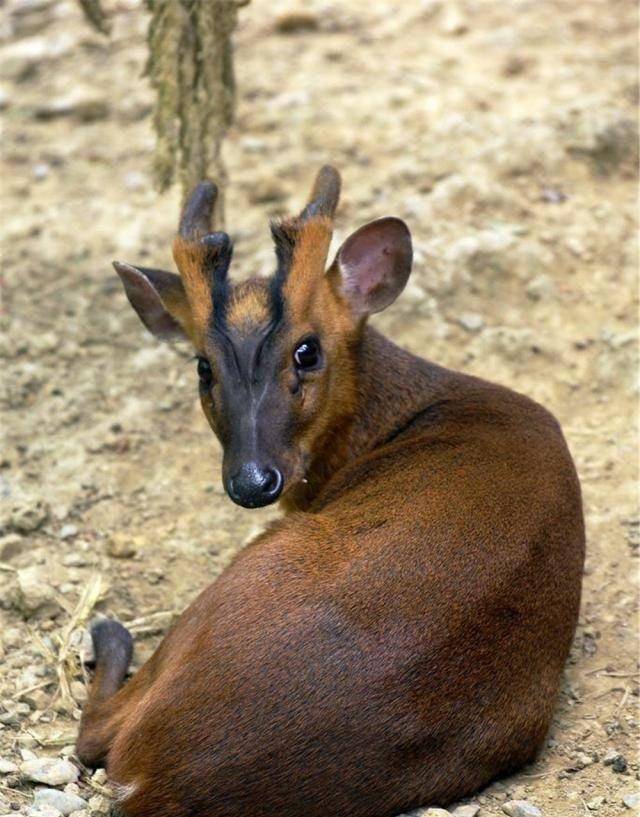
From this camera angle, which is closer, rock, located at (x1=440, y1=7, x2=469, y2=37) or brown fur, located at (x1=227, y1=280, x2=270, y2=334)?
brown fur, located at (x1=227, y1=280, x2=270, y2=334)

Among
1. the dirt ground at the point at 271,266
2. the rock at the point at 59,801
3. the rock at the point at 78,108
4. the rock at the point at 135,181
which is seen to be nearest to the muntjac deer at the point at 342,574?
the rock at the point at 59,801

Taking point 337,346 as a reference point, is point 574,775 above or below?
below

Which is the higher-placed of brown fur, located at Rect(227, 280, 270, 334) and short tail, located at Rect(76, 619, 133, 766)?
brown fur, located at Rect(227, 280, 270, 334)

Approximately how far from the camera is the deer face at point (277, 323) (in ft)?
17.4

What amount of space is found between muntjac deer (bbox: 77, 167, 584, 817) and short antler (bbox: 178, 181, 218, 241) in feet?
0.03

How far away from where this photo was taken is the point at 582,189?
8555 mm

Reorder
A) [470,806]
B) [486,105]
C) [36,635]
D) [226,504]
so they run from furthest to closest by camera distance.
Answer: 1. [486,105]
2. [226,504]
3. [36,635]
4. [470,806]

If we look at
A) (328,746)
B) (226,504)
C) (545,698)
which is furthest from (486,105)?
(328,746)

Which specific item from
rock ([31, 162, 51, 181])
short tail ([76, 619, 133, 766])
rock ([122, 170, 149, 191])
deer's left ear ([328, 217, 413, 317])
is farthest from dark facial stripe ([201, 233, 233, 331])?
rock ([31, 162, 51, 181])

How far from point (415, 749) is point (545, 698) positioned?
68 centimetres

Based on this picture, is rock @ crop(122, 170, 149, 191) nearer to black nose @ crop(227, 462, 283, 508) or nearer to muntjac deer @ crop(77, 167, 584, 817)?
muntjac deer @ crop(77, 167, 584, 817)

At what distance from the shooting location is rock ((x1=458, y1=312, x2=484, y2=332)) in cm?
778

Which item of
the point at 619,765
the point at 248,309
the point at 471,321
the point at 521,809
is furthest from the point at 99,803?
the point at 471,321

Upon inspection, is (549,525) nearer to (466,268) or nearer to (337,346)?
(337,346)
